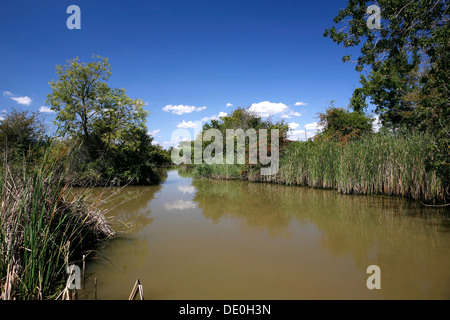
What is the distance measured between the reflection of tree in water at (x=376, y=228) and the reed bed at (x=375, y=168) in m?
0.50

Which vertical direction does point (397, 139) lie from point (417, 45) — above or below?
below

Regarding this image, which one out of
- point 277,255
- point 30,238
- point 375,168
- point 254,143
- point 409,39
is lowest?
point 277,255

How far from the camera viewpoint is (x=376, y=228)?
201 inches

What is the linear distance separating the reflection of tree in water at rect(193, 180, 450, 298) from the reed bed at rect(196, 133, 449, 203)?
0.50 meters

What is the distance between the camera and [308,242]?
4.31m

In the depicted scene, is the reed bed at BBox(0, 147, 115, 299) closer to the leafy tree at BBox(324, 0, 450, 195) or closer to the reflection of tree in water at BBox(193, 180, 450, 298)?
the reflection of tree in water at BBox(193, 180, 450, 298)

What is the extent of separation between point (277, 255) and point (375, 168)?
6.71 meters

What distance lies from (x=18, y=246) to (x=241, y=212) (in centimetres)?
504

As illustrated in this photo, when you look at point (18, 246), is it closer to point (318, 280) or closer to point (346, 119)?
point (318, 280)

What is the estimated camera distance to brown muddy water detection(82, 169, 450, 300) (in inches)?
106

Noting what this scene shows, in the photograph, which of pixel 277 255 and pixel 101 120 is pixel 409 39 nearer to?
pixel 277 255

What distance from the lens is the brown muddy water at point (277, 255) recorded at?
8.87 ft

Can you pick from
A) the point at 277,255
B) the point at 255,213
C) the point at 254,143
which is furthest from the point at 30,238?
the point at 254,143
